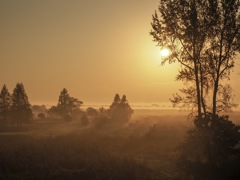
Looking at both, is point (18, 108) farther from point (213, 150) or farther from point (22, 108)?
point (213, 150)

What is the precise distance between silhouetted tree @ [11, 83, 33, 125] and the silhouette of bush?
5635cm

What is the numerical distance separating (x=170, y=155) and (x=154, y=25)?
33.5 ft

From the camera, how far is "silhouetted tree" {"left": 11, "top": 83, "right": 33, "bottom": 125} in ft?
237

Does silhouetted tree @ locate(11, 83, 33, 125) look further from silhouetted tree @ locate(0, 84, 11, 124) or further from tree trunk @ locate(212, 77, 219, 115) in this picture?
tree trunk @ locate(212, 77, 219, 115)

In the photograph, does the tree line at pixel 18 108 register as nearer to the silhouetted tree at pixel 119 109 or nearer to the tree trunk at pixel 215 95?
the silhouetted tree at pixel 119 109

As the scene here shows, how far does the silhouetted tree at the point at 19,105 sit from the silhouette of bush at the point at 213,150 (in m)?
56.3

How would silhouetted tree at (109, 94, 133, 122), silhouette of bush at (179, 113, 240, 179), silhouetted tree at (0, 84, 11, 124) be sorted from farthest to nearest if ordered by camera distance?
silhouetted tree at (109, 94, 133, 122), silhouetted tree at (0, 84, 11, 124), silhouette of bush at (179, 113, 240, 179)

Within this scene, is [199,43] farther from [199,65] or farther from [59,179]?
[59,179]

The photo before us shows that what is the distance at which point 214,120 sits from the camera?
21.4 m

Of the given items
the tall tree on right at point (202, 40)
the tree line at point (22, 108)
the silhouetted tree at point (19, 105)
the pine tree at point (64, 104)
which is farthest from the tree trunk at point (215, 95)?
the pine tree at point (64, 104)

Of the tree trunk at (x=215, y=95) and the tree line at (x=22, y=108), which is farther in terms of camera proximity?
the tree line at (x=22, y=108)

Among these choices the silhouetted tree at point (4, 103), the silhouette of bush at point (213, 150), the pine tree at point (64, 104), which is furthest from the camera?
the pine tree at point (64, 104)

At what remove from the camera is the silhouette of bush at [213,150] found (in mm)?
18828

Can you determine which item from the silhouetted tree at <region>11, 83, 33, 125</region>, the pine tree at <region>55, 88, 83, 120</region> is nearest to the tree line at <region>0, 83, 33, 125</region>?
the silhouetted tree at <region>11, 83, 33, 125</region>
